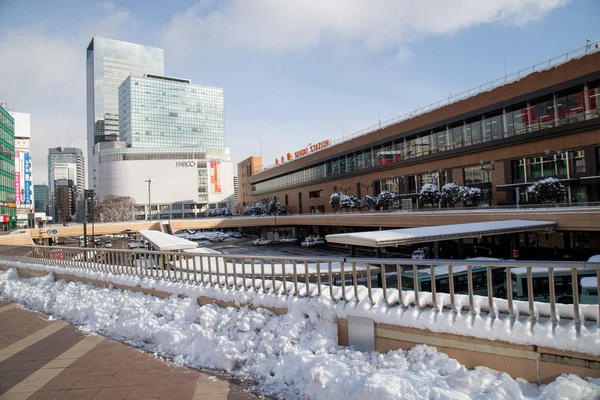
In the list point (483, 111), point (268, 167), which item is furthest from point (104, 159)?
point (483, 111)

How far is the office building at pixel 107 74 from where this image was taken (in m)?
174

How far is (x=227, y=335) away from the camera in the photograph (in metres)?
6.58

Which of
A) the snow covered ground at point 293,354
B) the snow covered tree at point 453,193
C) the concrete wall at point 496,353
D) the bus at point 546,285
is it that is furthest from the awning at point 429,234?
the concrete wall at point 496,353

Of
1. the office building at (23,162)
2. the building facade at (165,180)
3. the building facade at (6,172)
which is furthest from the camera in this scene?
the building facade at (165,180)

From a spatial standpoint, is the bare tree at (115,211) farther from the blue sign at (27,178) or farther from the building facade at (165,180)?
the building facade at (165,180)

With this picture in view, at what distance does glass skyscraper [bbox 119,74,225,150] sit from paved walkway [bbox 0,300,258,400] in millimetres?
134181

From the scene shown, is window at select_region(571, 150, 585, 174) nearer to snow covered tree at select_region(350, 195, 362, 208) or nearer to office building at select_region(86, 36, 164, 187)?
snow covered tree at select_region(350, 195, 362, 208)

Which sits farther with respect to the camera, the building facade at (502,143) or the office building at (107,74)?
the office building at (107,74)

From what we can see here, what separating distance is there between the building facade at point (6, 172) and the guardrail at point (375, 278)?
54260 mm

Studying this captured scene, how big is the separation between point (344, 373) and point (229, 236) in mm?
74181

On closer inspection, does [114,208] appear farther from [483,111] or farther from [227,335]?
[227,335]

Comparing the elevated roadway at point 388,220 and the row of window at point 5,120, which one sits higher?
the row of window at point 5,120

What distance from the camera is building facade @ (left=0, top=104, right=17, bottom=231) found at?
55.6 meters

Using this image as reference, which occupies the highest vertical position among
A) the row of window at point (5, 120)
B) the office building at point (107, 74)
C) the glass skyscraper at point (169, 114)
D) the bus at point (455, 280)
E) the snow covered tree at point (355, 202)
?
the office building at point (107, 74)
